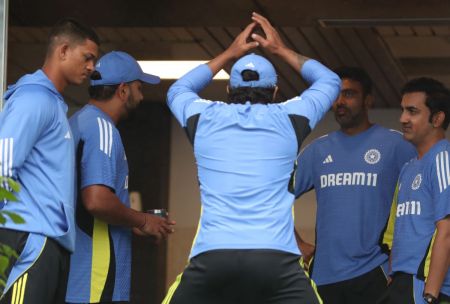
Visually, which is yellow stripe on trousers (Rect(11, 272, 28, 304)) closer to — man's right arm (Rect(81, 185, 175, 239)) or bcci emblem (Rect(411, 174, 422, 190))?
man's right arm (Rect(81, 185, 175, 239))

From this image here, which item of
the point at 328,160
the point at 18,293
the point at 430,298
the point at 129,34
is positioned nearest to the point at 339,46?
the point at 129,34

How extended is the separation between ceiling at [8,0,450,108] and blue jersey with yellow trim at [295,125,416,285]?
1176 mm

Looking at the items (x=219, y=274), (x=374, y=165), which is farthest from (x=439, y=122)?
(x=219, y=274)

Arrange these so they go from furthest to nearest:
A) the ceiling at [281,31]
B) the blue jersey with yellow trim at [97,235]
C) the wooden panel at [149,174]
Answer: the wooden panel at [149,174], the ceiling at [281,31], the blue jersey with yellow trim at [97,235]

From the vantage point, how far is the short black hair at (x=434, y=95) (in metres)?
6.27

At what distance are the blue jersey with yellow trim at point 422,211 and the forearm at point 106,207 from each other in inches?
55.1

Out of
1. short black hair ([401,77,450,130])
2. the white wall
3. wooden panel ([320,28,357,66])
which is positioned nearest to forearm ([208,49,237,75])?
short black hair ([401,77,450,130])

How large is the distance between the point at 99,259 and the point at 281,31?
3544mm

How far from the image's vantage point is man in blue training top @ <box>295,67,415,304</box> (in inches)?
254

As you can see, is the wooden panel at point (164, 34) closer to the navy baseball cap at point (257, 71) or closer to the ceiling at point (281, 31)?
the ceiling at point (281, 31)

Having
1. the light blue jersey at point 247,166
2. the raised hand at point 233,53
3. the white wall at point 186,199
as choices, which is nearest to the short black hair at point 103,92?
the raised hand at point 233,53

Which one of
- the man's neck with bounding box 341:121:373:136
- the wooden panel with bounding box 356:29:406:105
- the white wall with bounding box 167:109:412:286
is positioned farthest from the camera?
the white wall with bounding box 167:109:412:286

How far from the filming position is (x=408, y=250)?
5.89 m

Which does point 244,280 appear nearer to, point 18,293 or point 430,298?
point 18,293
